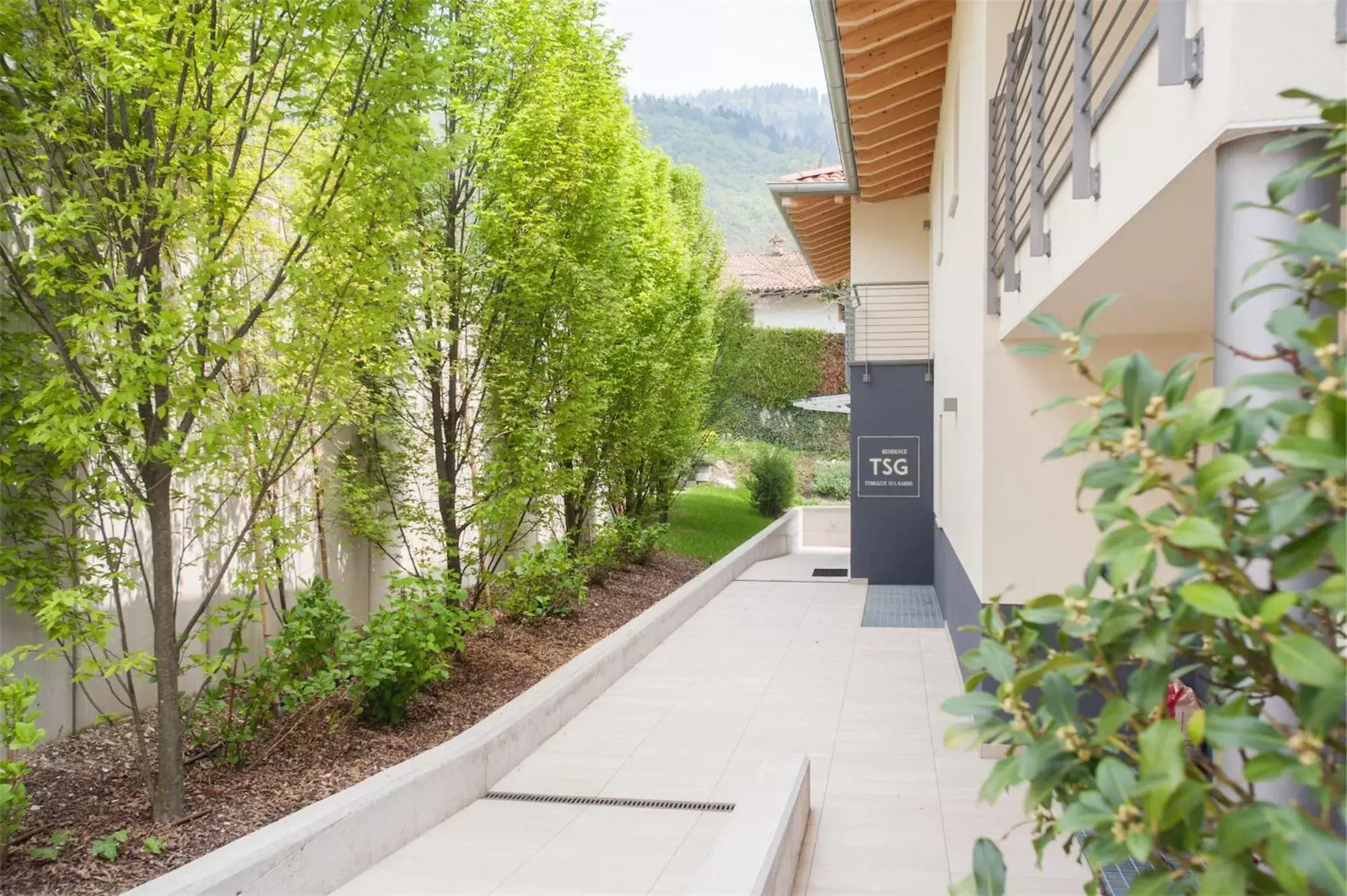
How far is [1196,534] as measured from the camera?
114 cm

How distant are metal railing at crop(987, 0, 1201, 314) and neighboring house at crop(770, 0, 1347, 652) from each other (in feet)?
0.05

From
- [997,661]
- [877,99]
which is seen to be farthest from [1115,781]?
[877,99]

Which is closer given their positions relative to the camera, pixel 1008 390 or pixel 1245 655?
pixel 1245 655

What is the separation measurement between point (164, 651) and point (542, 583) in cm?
595

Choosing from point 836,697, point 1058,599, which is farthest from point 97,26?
point 836,697

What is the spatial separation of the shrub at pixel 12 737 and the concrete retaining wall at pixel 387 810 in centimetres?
62

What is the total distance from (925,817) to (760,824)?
173cm

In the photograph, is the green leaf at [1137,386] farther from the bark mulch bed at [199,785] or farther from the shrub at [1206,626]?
the bark mulch bed at [199,785]

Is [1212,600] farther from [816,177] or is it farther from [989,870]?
[816,177]

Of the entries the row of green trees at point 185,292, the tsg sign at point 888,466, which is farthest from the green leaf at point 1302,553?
the tsg sign at point 888,466

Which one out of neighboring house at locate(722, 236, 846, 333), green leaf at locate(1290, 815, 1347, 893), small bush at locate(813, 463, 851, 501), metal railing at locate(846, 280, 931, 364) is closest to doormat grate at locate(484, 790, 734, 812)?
green leaf at locate(1290, 815, 1347, 893)

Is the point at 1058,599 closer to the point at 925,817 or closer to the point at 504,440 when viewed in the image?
the point at 925,817

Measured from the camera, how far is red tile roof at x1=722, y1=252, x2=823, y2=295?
39.3 metres

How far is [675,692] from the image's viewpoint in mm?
8859
